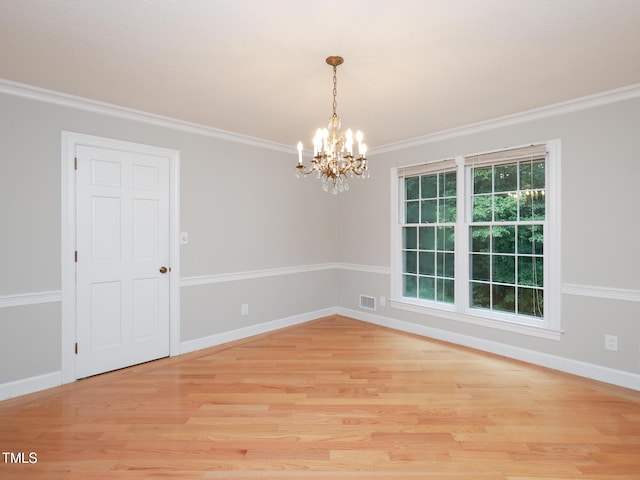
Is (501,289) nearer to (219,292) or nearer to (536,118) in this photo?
(536,118)

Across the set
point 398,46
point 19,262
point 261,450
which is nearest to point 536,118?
point 398,46

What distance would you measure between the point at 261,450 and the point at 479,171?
353cm

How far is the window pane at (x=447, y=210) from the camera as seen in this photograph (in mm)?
4352

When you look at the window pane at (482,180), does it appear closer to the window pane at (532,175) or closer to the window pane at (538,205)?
the window pane at (532,175)

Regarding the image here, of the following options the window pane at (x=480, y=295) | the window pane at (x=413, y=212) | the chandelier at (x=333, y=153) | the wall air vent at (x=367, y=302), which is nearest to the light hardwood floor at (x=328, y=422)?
the window pane at (x=480, y=295)

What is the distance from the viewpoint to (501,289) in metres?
3.96

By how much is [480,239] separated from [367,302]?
1.84m

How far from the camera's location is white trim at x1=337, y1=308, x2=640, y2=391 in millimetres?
3123

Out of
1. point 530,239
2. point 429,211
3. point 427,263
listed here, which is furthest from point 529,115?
point 427,263

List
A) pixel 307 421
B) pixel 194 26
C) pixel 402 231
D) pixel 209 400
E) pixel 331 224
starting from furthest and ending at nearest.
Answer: pixel 331 224 → pixel 402 231 → pixel 209 400 → pixel 307 421 → pixel 194 26

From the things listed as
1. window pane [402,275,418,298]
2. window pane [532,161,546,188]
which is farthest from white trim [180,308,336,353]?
window pane [532,161,546,188]

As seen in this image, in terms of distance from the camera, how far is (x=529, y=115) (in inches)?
141

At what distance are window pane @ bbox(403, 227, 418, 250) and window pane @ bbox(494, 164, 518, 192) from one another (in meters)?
1.17

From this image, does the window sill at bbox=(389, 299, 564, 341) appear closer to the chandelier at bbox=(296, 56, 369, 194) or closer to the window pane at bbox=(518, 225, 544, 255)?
the window pane at bbox=(518, 225, 544, 255)
